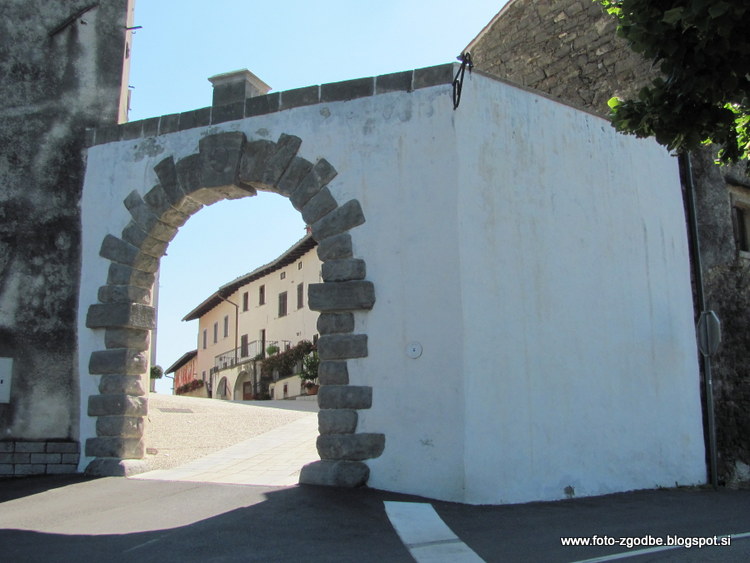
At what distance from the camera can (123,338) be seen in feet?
27.1

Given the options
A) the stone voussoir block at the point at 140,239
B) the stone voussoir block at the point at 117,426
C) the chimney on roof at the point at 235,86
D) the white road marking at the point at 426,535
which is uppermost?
the chimney on roof at the point at 235,86

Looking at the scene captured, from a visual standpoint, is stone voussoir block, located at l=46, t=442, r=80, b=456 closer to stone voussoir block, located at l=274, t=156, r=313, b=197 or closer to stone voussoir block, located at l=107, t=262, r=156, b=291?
stone voussoir block, located at l=107, t=262, r=156, b=291

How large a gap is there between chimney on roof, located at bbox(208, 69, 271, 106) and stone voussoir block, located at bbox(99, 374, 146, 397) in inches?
114

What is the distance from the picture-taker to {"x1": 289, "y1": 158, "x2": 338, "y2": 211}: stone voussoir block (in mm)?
7785

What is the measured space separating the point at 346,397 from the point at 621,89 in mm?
5823

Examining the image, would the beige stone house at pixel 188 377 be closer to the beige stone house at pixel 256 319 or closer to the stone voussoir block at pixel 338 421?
the beige stone house at pixel 256 319

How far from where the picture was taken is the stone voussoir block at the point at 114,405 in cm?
809

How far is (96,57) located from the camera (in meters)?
9.11

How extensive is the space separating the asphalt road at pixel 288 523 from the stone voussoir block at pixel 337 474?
0.44 ft

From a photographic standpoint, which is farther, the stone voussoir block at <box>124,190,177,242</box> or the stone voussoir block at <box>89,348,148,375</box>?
the stone voussoir block at <box>124,190,177,242</box>

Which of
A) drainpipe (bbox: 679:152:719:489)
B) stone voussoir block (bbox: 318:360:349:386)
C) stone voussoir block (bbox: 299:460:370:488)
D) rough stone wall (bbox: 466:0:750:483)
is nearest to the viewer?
stone voussoir block (bbox: 299:460:370:488)

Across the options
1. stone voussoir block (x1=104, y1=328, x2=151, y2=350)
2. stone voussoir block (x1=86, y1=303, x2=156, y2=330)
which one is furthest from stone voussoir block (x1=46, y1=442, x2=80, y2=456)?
stone voussoir block (x1=86, y1=303, x2=156, y2=330)

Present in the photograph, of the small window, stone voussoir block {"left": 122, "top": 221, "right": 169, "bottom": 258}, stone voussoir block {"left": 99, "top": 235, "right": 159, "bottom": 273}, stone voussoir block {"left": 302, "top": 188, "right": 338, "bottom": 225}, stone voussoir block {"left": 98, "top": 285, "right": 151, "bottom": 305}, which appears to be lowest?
stone voussoir block {"left": 98, "top": 285, "right": 151, "bottom": 305}

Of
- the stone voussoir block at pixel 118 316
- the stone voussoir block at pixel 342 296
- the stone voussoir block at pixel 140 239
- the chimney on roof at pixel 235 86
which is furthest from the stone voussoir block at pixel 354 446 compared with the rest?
the chimney on roof at pixel 235 86
